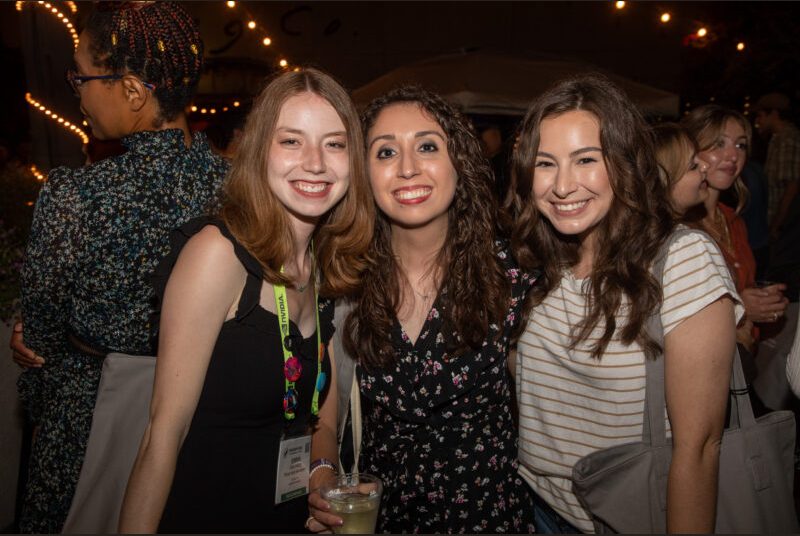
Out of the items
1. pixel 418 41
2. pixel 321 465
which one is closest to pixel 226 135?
pixel 321 465

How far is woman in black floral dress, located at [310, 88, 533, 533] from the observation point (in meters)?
2.17

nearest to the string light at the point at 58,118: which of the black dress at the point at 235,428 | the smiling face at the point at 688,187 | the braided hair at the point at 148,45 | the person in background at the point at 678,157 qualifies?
the braided hair at the point at 148,45

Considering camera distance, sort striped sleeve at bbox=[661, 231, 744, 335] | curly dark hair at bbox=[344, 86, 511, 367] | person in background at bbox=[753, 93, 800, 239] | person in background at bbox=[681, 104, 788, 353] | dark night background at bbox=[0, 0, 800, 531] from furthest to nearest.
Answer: dark night background at bbox=[0, 0, 800, 531]
person in background at bbox=[753, 93, 800, 239]
person in background at bbox=[681, 104, 788, 353]
curly dark hair at bbox=[344, 86, 511, 367]
striped sleeve at bbox=[661, 231, 744, 335]

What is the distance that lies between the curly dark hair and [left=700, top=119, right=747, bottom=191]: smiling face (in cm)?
209

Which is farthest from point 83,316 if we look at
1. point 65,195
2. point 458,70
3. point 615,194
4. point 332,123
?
point 458,70

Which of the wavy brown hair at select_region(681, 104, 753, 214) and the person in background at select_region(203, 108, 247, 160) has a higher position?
the person in background at select_region(203, 108, 247, 160)

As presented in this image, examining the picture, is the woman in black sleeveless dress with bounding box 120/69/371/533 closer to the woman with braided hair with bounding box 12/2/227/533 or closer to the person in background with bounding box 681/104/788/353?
the woman with braided hair with bounding box 12/2/227/533

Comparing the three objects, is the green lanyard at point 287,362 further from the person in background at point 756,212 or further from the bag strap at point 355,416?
the person in background at point 756,212

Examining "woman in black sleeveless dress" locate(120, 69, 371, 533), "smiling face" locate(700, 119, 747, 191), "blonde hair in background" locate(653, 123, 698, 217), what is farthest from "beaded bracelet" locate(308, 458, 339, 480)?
"smiling face" locate(700, 119, 747, 191)

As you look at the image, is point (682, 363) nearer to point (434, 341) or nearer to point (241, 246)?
point (434, 341)

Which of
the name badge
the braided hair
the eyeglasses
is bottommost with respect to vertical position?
the name badge

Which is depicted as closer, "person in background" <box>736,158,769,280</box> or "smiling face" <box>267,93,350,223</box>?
"smiling face" <box>267,93,350,223</box>

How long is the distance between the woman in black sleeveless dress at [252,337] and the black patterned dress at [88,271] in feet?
0.67

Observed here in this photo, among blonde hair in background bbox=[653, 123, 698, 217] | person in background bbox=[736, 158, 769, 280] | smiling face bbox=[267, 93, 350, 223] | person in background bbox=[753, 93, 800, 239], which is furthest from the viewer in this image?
person in background bbox=[753, 93, 800, 239]
